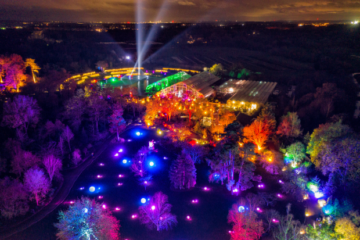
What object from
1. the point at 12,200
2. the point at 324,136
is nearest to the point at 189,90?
the point at 324,136

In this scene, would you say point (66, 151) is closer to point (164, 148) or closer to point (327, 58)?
point (164, 148)

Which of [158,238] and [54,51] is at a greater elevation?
[54,51]

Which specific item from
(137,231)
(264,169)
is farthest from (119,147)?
(264,169)

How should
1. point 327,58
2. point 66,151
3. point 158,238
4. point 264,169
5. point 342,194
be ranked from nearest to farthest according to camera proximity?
point 158,238, point 342,194, point 264,169, point 66,151, point 327,58

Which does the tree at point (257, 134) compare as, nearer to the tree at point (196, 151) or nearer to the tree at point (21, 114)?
the tree at point (196, 151)

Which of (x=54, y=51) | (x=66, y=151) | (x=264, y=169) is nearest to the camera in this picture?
(x=264, y=169)

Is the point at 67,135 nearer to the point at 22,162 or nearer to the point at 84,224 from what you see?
the point at 22,162

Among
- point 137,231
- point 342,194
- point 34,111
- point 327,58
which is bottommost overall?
point 137,231

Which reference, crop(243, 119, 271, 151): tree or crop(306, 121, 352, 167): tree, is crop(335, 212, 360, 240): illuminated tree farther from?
crop(243, 119, 271, 151): tree
